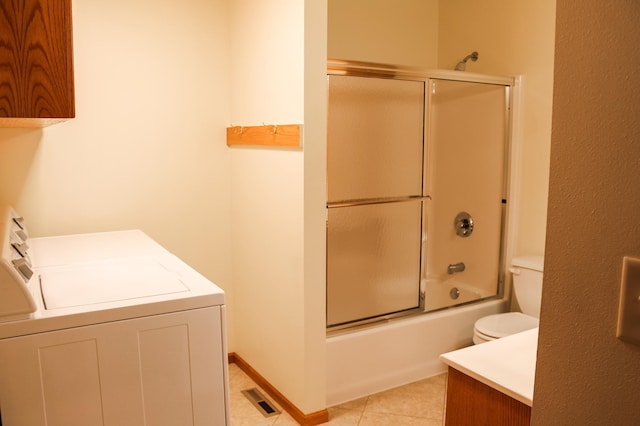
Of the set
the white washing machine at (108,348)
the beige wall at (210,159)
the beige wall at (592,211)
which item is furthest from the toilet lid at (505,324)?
the beige wall at (592,211)

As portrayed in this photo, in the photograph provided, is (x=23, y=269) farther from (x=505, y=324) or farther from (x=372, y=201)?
(x=505, y=324)

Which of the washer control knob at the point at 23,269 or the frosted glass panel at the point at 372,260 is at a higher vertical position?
the washer control knob at the point at 23,269

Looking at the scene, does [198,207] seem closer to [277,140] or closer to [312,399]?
[277,140]

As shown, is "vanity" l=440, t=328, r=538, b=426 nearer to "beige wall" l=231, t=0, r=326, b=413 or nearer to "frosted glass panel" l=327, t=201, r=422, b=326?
"beige wall" l=231, t=0, r=326, b=413

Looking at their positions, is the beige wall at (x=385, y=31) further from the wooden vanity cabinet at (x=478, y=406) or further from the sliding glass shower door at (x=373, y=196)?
the wooden vanity cabinet at (x=478, y=406)

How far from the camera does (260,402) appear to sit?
112 inches

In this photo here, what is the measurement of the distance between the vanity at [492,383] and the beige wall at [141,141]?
2.01m

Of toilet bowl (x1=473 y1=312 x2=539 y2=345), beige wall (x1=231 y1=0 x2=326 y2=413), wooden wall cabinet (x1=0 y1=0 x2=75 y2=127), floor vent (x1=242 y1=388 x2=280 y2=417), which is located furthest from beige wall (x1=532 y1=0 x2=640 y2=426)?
toilet bowl (x1=473 y1=312 x2=539 y2=345)

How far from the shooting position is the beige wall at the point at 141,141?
2693mm

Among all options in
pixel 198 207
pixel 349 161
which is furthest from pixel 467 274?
pixel 198 207

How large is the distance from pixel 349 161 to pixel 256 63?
71 cm

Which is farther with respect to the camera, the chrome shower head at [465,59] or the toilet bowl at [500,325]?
the chrome shower head at [465,59]

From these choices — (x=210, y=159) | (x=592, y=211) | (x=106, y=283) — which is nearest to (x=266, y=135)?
(x=210, y=159)

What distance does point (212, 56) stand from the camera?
3.09 meters
